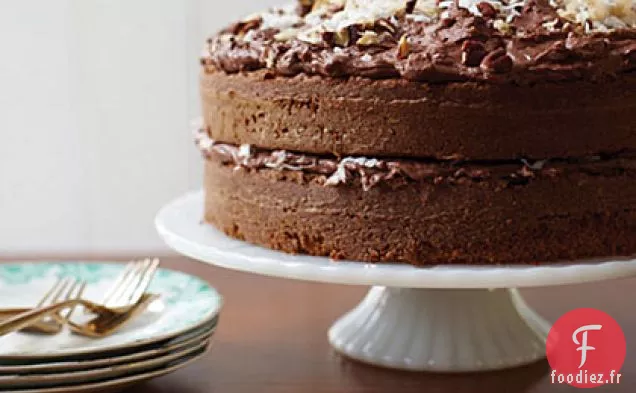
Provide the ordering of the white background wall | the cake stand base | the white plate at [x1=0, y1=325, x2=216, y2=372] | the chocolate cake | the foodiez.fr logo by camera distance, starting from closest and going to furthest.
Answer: the white plate at [x1=0, y1=325, x2=216, y2=372]
the chocolate cake
the foodiez.fr logo
the cake stand base
the white background wall

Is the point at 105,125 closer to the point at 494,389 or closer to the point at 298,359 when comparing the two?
the point at 298,359

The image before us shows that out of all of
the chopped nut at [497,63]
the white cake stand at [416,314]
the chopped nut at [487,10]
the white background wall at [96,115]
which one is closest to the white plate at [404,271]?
the white cake stand at [416,314]

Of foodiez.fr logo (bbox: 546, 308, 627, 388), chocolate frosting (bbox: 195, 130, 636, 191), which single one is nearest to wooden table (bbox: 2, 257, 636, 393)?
foodiez.fr logo (bbox: 546, 308, 627, 388)

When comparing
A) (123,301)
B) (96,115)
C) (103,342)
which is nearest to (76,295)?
(123,301)

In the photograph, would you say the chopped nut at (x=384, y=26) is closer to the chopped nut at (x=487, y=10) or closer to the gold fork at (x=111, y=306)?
the chopped nut at (x=487, y=10)

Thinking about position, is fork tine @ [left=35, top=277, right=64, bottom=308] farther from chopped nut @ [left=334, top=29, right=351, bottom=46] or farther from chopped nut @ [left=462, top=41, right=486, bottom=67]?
chopped nut @ [left=462, top=41, right=486, bottom=67]

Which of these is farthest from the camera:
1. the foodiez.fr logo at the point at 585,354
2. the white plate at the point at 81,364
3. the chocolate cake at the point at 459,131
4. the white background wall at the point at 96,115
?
the white background wall at the point at 96,115
